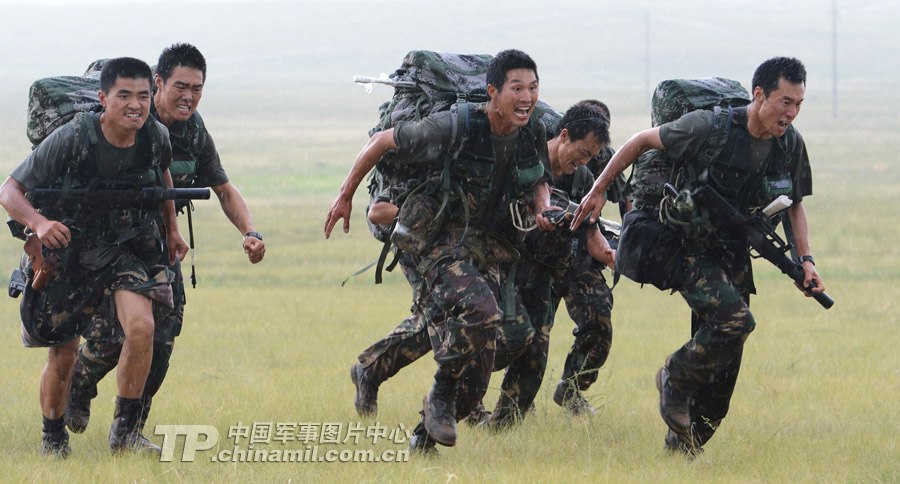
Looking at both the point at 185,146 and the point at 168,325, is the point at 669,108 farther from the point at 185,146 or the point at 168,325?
the point at 168,325

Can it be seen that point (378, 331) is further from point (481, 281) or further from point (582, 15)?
point (582, 15)

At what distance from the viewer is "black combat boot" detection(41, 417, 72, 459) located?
7160 mm

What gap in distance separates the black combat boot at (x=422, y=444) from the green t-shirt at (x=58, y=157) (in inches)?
85.2

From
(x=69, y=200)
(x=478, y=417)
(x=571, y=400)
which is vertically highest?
(x=69, y=200)

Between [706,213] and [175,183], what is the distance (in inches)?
120

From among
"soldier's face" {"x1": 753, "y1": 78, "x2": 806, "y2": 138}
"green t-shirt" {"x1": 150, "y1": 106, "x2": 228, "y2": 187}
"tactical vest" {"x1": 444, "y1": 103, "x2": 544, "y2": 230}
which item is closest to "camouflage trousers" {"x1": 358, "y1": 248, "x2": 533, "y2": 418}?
"tactical vest" {"x1": 444, "y1": 103, "x2": 544, "y2": 230}

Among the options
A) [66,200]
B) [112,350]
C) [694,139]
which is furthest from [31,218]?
[694,139]

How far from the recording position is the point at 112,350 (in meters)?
7.30

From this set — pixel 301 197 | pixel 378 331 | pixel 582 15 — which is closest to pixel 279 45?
pixel 582 15

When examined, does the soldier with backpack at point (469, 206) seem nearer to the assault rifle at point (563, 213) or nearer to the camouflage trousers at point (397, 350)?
the assault rifle at point (563, 213)

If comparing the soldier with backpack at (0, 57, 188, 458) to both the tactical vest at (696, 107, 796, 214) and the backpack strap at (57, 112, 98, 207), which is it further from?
the tactical vest at (696, 107, 796, 214)

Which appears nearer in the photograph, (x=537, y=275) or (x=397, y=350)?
(x=537, y=275)

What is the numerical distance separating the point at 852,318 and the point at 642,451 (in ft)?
24.3

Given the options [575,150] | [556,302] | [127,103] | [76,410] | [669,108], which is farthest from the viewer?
[556,302]
